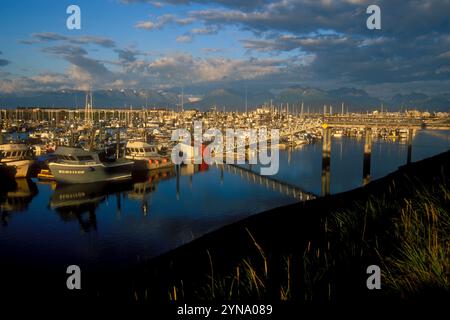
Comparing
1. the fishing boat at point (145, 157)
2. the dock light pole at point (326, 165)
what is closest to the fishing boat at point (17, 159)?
the fishing boat at point (145, 157)

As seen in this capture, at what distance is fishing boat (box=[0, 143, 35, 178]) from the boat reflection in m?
1.28

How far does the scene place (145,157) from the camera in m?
49.4

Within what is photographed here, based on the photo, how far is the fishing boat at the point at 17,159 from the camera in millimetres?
41500

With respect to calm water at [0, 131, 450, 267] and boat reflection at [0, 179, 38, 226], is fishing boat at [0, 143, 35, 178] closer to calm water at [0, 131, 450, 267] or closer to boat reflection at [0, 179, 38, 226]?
boat reflection at [0, 179, 38, 226]

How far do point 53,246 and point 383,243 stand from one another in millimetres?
18527

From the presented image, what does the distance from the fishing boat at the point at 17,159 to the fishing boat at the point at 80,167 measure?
5.26 m

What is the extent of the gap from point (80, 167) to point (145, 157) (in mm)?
12024

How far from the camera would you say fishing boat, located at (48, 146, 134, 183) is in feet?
124
